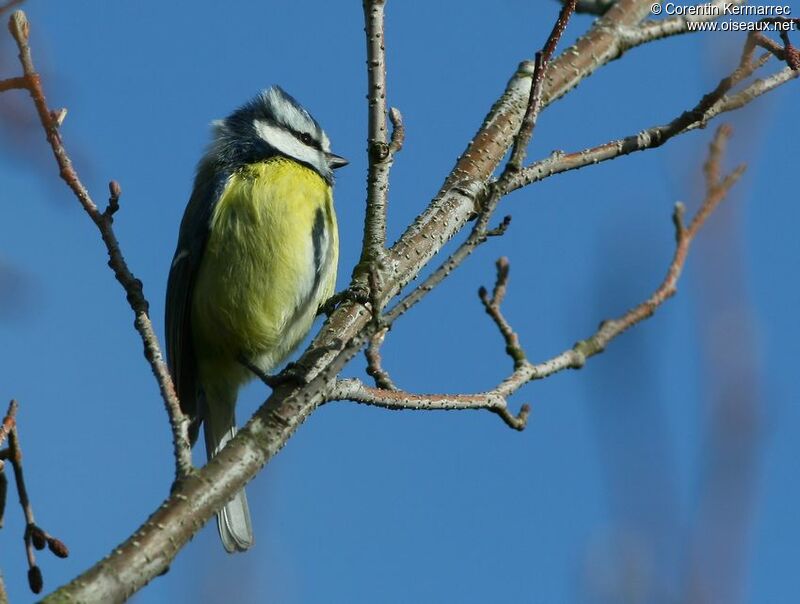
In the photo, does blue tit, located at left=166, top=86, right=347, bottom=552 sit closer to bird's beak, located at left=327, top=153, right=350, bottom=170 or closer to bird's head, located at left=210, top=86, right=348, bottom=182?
bird's head, located at left=210, top=86, right=348, bottom=182

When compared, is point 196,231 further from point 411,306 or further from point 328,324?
point 411,306

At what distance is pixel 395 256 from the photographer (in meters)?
2.35

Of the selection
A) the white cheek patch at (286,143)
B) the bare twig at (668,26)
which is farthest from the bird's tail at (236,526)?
the bare twig at (668,26)

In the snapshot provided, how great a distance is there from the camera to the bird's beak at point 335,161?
4219 millimetres

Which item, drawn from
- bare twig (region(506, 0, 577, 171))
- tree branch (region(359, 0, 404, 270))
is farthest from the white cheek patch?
bare twig (region(506, 0, 577, 171))

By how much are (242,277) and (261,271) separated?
8 centimetres

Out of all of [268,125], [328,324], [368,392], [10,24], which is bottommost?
[368,392]

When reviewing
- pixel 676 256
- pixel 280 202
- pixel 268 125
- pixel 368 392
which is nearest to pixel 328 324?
pixel 368 392

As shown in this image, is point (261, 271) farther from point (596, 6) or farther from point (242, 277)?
point (596, 6)

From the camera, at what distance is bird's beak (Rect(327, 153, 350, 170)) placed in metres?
4.22

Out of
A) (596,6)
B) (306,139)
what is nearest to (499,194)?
(596,6)

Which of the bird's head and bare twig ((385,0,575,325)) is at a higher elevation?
the bird's head

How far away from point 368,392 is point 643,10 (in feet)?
5.37

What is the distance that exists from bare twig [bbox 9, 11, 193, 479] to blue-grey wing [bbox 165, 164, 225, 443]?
1.73m
